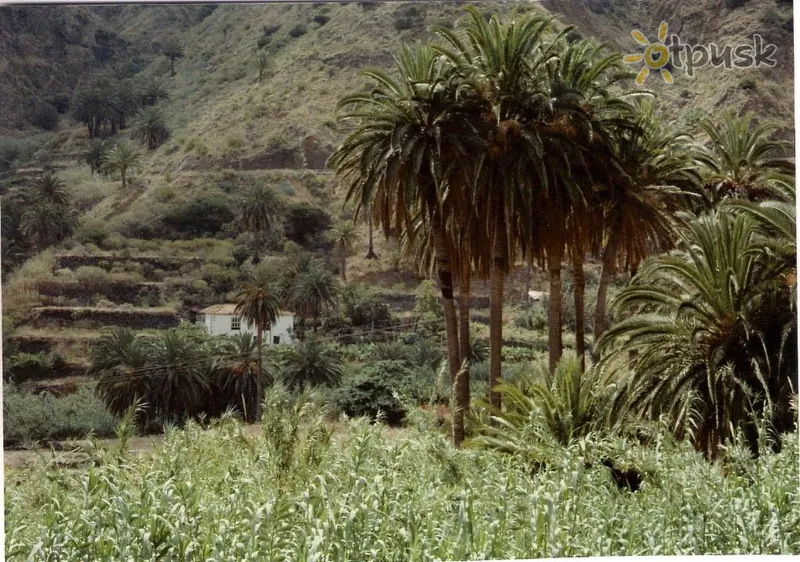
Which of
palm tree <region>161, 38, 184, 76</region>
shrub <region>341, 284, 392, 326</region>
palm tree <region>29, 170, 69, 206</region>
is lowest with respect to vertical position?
shrub <region>341, 284, 392, 326</region>

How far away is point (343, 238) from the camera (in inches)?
1826

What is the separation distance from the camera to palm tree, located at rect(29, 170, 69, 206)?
144 feet

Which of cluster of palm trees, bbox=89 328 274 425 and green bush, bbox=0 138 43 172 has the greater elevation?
green bush, bbox=0 138 43 172

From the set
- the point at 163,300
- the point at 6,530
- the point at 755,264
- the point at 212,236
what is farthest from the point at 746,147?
the point at 212,236

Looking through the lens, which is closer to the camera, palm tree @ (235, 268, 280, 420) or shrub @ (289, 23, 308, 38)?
palm tree @ (235, 268, 280, 420)

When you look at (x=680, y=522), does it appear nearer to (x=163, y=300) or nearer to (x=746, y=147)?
(x=746, y=147)

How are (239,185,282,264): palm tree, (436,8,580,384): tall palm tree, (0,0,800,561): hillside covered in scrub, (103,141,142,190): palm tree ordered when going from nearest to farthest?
1. (0,0,800,561): hillside covered in scrub
2. (436,8,580,384): tall palm tree
3. (239,185,282,264): palm tree
4. (103,141,142,190): palm tree

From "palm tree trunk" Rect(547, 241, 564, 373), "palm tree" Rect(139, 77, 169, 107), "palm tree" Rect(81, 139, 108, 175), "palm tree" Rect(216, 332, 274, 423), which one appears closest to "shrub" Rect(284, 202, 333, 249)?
"palm tree" Rect(81, 139, 108, 175)

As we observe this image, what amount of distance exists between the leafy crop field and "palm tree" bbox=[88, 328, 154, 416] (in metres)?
23.9

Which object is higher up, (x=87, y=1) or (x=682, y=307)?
(x=87, y=1)

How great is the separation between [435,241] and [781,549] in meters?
13.7

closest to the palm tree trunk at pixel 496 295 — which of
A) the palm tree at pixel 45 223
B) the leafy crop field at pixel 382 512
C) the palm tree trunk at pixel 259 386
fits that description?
the leafy crop field at pixel 382 512

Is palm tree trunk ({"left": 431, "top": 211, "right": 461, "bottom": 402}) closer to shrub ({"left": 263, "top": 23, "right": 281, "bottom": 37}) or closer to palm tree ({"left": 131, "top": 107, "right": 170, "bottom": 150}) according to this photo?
palm tree ({"left": 131, "top": 107, "right": 170, "bottom": 150})

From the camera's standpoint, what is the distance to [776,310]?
13.0m
